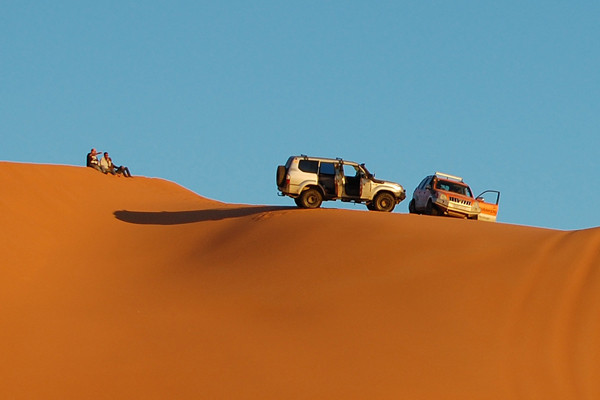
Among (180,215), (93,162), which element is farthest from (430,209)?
(93,162)

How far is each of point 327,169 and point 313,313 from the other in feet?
29.5

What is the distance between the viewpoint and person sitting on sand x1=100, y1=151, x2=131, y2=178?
36812 mm

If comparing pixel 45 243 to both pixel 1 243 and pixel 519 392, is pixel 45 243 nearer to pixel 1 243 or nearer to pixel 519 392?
pixel 1 243

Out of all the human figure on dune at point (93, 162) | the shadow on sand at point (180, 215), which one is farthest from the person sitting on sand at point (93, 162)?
the shadow on sand at point (180, 215)

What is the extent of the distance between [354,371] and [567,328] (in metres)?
3.53

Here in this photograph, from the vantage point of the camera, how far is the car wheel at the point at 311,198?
24.2 meters

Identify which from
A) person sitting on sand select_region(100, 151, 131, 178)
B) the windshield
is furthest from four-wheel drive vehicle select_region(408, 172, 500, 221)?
person sitting on sand select_region(100, 151, 131, 178)

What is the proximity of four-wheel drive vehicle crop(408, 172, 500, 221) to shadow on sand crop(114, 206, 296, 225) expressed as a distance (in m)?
4.15

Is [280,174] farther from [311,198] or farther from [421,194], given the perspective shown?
[421,194]

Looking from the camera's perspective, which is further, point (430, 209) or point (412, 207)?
point (412, 207)

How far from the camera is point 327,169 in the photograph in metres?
24.0

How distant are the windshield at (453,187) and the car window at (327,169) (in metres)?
3.71

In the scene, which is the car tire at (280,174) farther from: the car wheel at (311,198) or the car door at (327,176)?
the car door at (327,176)

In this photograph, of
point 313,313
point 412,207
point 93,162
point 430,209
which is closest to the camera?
point 313,313
